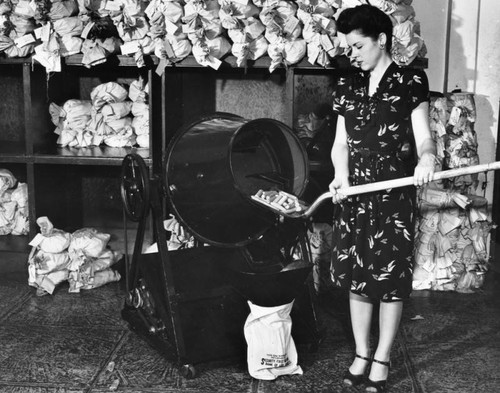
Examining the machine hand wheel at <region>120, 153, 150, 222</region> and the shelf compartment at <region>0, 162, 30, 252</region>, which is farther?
the shelf compartment at <region>0, 162, 30, 252</region>

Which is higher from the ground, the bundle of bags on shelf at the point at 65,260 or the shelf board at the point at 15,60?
the shelf board at the point at 15,60

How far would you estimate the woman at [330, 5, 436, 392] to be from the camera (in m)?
3.38

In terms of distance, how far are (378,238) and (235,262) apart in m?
0.95

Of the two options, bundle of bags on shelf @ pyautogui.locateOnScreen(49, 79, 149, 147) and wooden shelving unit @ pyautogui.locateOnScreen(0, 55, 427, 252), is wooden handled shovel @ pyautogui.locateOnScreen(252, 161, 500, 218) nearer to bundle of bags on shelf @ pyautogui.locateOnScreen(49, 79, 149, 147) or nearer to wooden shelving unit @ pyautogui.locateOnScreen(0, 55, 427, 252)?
wooden shelving unit @ pyautogui.locateOnScreen(0, 55, 427, 252)

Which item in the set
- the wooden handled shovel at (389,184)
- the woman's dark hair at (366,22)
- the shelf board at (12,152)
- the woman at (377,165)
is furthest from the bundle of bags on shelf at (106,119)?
the woman's dark hair at (366,22)

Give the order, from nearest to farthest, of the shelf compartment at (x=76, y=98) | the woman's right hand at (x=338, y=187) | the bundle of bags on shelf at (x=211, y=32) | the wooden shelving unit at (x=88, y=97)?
the woman's right hand at (x=338, y=187)
the bundle of bags on shelf at (x=211, y=32)
the wooden shelving unit at (x=88, y=97)
the shelf compartment at (x=76, y=98)

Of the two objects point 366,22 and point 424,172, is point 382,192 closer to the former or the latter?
point 424,172

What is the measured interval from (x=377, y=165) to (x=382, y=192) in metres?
0.13

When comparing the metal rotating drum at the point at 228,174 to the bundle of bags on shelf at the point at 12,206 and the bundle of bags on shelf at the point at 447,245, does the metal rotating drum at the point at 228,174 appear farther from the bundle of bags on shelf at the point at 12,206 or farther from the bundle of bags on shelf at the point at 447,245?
the bundle of bags on shelf at the point at 12,206

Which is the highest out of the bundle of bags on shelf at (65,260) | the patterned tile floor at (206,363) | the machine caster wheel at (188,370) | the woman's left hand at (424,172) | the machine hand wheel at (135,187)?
the woman's left hand at (424,172)

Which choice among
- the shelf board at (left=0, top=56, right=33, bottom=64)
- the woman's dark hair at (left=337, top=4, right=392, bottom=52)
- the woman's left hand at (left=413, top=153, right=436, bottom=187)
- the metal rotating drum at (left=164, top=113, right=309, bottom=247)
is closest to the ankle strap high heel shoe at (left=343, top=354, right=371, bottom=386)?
the metal rotating drum at (left=164, top=113, right=309, bottom=247)

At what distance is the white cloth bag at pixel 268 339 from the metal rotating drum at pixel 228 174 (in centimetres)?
48

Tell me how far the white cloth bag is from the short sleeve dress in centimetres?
40

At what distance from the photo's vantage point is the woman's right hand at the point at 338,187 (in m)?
3.45
